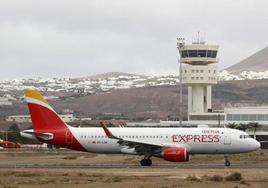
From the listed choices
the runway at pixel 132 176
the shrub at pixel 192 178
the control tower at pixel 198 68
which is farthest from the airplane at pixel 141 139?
the control tower at pixel 198 68

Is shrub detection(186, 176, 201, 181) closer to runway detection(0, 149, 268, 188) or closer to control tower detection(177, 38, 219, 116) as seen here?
runway detection(0, 149, 268, 188)

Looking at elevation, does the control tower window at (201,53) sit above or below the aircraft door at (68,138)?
above

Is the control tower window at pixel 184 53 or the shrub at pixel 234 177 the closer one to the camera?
the shrub at pixel 234 177

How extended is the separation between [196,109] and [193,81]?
5.93 metres

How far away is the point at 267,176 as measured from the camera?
53938mm

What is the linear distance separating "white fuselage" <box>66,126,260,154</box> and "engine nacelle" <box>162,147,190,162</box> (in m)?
1.06

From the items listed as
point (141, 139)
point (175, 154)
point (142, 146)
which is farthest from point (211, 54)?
point (175, 154)

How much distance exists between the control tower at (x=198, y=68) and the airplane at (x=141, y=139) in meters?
97.9

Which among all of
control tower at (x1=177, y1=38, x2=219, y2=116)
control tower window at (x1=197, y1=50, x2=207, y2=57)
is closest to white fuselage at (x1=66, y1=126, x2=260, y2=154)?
control tower at (x1=177, y1=38, x2=219, y2=116)

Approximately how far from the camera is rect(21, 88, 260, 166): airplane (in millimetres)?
69375

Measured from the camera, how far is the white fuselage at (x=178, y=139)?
69.8 metres

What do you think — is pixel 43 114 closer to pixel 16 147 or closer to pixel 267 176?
pixel 267 176

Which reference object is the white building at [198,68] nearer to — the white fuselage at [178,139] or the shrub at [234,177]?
the white fuselage at [178,139]

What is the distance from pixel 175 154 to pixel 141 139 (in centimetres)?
383
